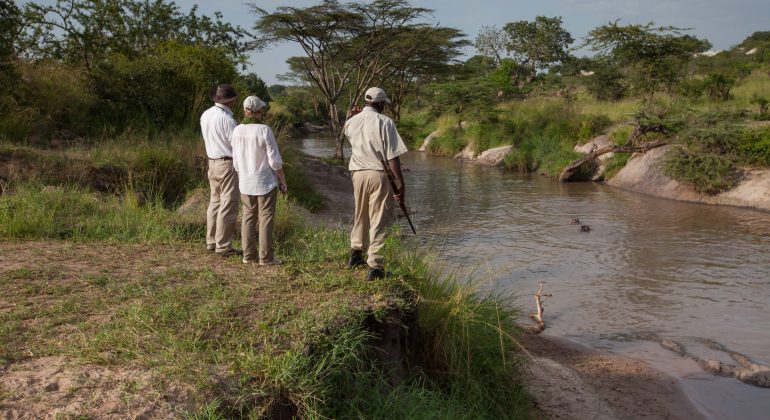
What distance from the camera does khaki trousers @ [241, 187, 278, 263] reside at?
17.1 feet

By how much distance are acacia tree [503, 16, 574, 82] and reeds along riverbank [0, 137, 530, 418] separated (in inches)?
1773

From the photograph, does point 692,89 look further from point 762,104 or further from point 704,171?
point 704,171

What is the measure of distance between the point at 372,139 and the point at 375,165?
197 millimetres

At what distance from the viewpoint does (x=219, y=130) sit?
217 inches

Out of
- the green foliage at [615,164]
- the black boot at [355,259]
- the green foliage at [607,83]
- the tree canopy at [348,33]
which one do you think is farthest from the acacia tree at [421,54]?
the black boot at [355,259]

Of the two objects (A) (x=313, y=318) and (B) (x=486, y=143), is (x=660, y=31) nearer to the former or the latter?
(B) (x=486, y=143)

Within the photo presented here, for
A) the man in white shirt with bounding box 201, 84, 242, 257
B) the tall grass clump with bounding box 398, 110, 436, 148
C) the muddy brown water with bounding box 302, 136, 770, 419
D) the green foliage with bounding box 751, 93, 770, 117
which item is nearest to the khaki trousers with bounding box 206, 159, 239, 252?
the man in white shirt with bounding box 201, 84, 242, 257

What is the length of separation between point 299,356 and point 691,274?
23.6ft

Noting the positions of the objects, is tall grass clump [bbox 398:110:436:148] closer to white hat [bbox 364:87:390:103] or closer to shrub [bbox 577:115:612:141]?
shrub [bbox 577:115:612:141]

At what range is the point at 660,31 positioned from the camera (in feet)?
70.8

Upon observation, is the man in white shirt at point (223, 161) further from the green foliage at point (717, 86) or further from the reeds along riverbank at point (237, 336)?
the green foliage at point (717, 86)

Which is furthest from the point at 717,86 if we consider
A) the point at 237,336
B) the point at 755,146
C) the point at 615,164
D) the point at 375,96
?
the point at 237,336

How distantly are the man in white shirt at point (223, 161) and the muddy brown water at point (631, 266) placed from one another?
2038mm

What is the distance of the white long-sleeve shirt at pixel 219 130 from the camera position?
216 inches
